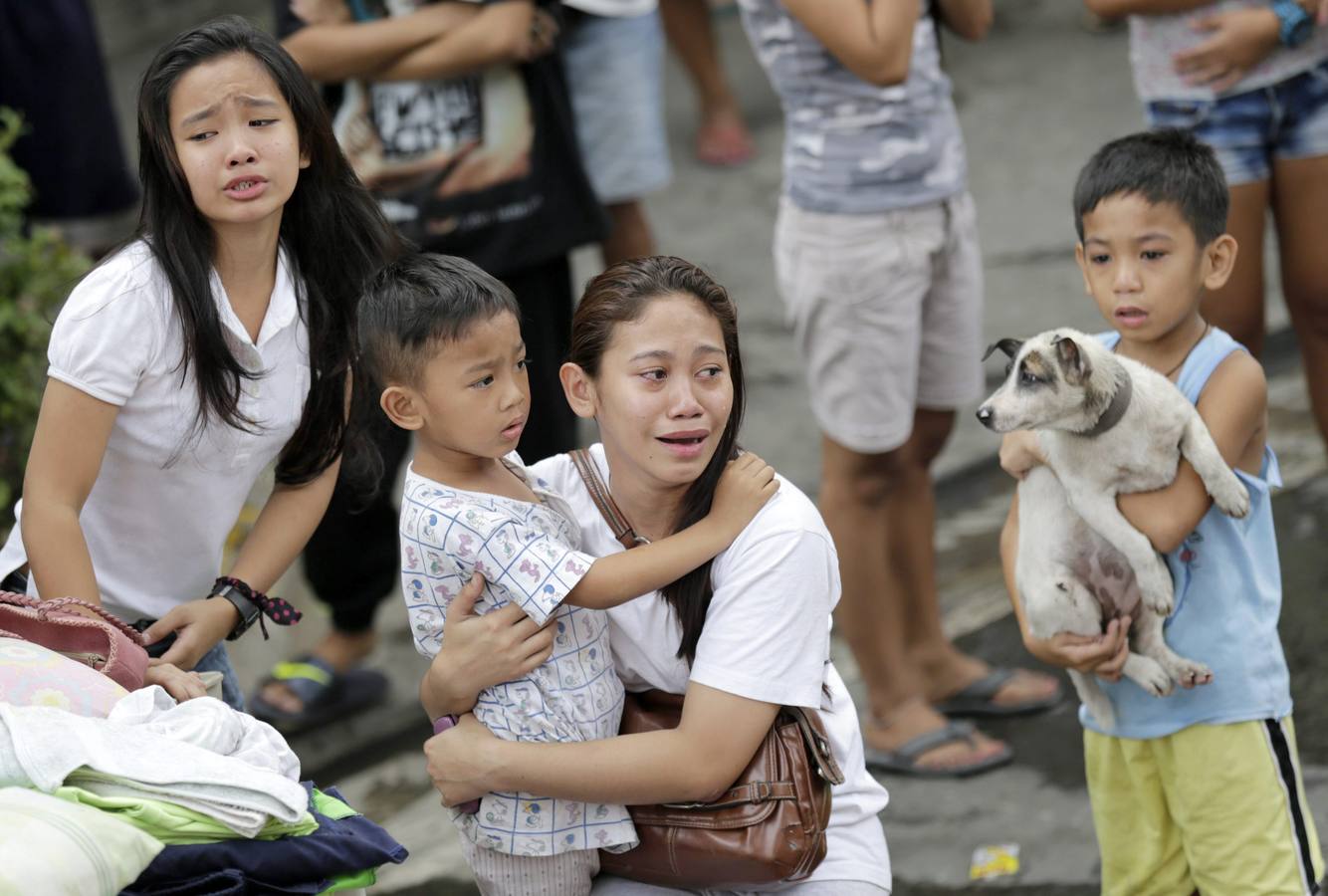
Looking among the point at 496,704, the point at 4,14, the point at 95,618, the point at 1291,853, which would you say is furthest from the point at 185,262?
the point at 4,14

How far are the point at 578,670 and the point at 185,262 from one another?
0.81 m

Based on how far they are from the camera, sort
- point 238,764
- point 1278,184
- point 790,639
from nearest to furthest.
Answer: point 238,764, point 790,639, point 1278,184

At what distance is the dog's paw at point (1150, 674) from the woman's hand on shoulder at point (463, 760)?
3.11ft

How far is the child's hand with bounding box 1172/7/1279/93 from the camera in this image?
10.3 feet

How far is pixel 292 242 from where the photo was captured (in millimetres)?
2527

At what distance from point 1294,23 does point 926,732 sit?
1.59m

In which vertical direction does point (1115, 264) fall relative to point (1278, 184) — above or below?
above

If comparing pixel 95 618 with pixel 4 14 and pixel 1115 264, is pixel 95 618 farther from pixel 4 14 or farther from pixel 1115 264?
pixel 4 14

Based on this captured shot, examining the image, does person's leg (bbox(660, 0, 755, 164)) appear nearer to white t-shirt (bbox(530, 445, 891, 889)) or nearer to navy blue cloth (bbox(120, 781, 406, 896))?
white t-shirt (bbox(530, 445, 891, 889))

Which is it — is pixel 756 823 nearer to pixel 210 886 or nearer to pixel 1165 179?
pixel 210 886

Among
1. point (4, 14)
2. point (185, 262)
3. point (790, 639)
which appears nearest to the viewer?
point (790, 639)

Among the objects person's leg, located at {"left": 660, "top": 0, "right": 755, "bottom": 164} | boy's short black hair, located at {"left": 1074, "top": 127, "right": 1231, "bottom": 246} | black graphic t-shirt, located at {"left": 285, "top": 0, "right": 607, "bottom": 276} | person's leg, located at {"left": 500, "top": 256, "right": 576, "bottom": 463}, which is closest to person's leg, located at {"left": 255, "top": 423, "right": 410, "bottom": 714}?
person's leg, located at {"left": 500, "top": 256, "right": 576, "bottom": 463}

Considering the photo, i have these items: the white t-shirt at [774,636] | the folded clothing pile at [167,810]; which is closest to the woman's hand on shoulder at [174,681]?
the folded clothing pile at [167,810]

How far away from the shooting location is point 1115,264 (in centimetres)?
233
